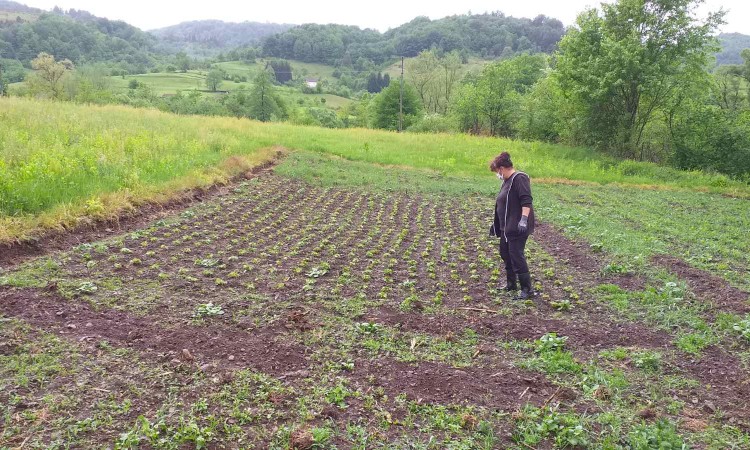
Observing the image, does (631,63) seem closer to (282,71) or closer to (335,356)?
(335,356)

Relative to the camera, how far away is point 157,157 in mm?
12125

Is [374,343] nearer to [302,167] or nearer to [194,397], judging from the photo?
[194,397]

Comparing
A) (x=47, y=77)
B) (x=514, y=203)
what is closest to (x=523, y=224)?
(x=514, y=203)

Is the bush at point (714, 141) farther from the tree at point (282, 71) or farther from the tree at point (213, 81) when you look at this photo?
the tree at point (282, 71)

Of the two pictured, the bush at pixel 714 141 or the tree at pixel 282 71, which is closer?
the bush at pixel 714 141

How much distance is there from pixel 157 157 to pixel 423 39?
123 meters

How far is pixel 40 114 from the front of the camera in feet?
48.0

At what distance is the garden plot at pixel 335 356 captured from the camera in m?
3.52

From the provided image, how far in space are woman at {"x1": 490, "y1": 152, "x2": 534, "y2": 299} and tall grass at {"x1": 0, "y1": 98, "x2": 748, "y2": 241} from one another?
6.85 m

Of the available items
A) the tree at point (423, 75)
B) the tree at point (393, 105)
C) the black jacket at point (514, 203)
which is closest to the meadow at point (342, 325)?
the black jacket at point (514, 203)

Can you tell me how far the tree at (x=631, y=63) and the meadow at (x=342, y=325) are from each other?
1205 centimetres

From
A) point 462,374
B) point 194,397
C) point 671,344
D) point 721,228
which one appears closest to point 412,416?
point 462,374

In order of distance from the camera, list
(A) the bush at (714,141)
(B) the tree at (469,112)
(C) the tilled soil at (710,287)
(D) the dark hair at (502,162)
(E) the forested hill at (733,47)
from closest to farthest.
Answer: (C) the tilled soil at (710,287) → (D) the dark hair at (502,162) → (A) the bush at (714,141) → (B) the tree at (469,112) → (E) the forested hill at (733,47)

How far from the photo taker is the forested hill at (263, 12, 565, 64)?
123625 mm
